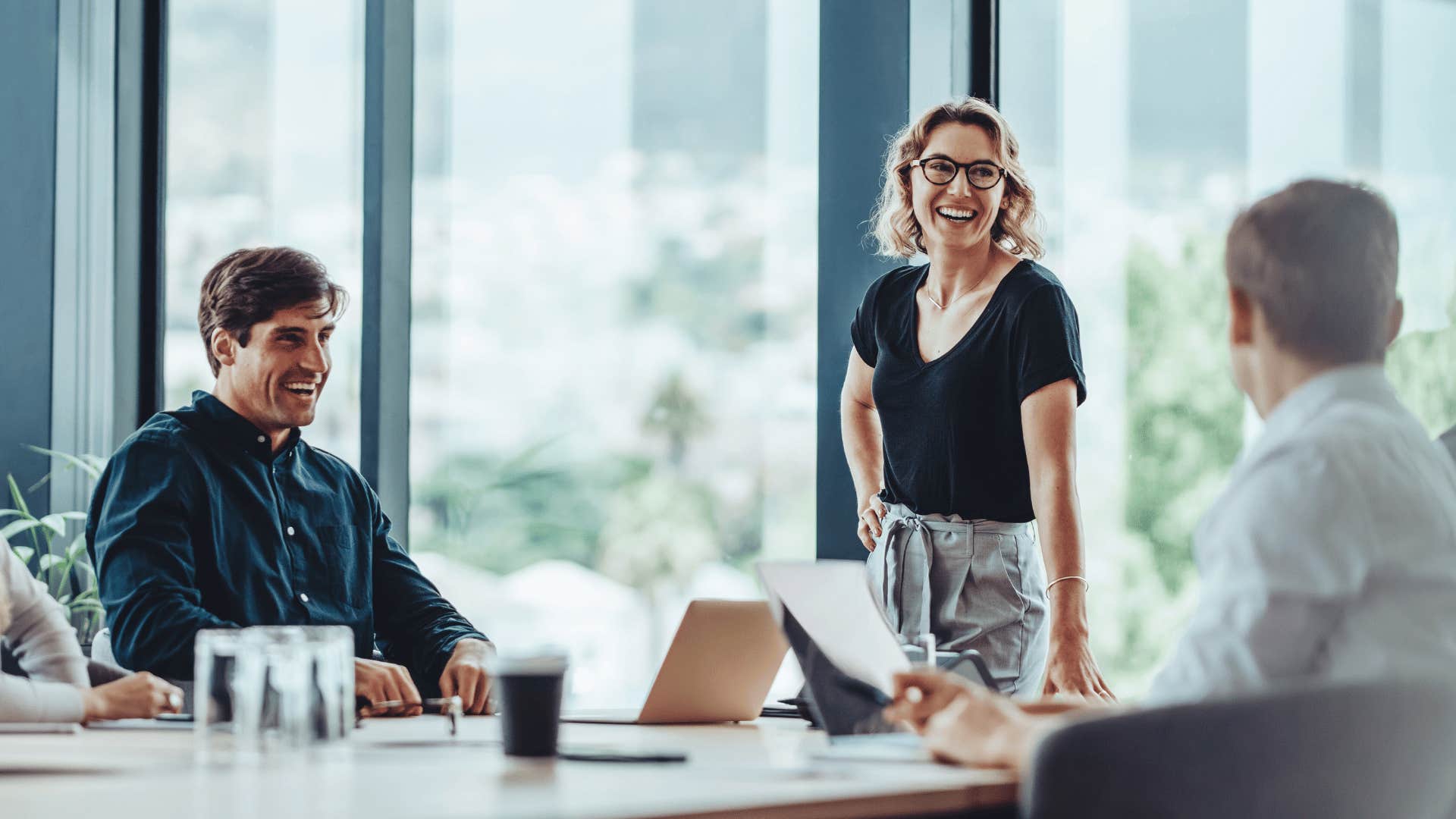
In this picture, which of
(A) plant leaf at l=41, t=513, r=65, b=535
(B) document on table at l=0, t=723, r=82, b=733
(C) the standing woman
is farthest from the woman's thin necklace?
(A) plant leaf at l=41, t=513, r=65, b=535

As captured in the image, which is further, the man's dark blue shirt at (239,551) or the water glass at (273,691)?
the man's dark blue shirt at (239,551)

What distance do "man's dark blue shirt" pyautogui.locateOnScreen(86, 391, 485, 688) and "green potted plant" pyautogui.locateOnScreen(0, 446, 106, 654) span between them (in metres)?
1.41

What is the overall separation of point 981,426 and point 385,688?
1.04 meters

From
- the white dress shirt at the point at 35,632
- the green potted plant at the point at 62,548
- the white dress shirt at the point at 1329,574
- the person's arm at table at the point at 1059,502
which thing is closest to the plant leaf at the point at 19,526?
the green potted plant at the point at 62,548

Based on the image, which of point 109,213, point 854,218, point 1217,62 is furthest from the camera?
point 109,213

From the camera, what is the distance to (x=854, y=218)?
324 cm

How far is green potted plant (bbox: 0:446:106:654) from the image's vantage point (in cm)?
368

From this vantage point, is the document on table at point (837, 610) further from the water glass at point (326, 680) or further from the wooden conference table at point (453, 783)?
the water glass at point (326, 680)

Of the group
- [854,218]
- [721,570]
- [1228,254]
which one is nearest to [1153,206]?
[854,218]

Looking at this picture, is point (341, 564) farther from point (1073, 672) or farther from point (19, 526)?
point (19, 526)

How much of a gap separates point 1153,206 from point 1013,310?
0.75 m

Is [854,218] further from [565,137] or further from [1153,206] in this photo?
[565,137]

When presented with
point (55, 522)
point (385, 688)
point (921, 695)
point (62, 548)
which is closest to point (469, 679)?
point (385, 688)

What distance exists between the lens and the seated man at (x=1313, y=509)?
117cm
